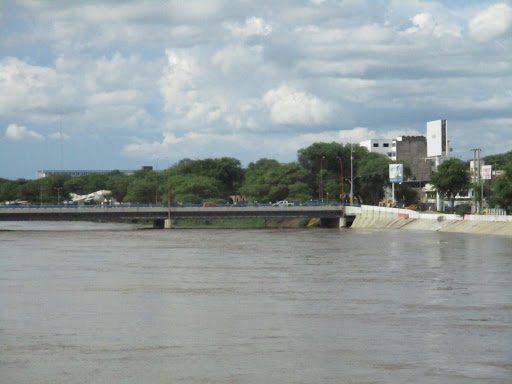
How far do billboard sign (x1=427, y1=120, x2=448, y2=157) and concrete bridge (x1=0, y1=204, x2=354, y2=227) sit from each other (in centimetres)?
3192

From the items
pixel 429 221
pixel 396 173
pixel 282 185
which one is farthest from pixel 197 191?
pixel 429 221

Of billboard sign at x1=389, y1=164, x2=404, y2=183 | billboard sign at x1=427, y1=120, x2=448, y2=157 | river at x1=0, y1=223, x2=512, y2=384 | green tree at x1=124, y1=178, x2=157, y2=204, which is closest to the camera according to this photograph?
river at x1=0, y1=223, x2=512, y2=384

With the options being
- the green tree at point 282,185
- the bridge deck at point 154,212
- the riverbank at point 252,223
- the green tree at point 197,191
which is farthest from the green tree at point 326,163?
the bridge deck at point 154,212

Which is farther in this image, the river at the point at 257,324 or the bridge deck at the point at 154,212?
the bridge deck at the point at 154,212

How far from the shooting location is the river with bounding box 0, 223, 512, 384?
1609cm

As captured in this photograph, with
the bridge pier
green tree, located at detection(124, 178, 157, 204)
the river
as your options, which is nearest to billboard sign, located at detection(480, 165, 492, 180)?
the bridge pier

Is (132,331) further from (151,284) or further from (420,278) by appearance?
(420,278)

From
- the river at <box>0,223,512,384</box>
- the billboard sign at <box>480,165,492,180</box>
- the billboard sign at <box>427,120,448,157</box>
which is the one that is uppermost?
the billboard sign at <box>427,120,448,157</box>

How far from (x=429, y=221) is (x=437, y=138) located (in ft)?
161

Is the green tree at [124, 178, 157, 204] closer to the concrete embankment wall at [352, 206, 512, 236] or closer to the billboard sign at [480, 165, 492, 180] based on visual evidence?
the concrete embankment wall at [352, 206, 512, 236]

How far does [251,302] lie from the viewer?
88.9 ft

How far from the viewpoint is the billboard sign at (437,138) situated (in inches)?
5915

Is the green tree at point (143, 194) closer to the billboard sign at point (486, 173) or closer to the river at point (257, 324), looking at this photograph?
the billboard sign at point (486, 173)

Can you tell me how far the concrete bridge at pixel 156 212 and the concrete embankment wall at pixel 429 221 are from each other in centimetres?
706
